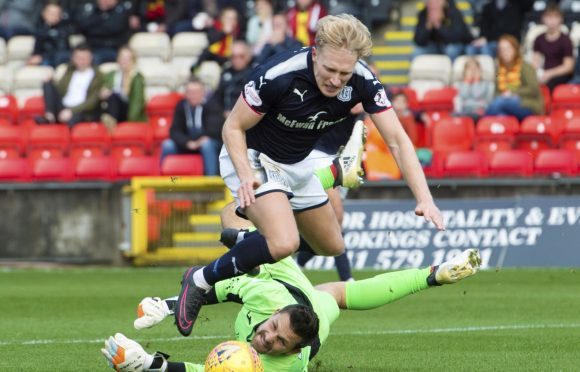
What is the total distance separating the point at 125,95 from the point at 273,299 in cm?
1148

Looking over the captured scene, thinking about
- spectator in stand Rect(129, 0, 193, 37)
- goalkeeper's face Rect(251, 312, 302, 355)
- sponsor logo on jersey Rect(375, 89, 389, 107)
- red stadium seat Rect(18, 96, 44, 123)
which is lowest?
goalkeeper's face Rect(251, 312, 302, 355)

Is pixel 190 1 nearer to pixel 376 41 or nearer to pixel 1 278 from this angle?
pixel 376 41

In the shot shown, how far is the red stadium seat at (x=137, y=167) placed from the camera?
17.2 meters

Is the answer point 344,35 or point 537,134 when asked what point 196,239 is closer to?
point 537,134

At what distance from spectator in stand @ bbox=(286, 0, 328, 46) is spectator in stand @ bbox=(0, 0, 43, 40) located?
5.15 meters

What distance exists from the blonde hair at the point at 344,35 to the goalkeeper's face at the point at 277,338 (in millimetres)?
1556

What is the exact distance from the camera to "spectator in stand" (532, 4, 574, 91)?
56.4ft

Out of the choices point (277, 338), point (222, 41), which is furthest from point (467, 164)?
point (277, 338)

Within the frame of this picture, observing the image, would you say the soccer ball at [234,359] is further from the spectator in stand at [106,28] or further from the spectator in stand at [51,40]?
the spectator in stand at [51,40]

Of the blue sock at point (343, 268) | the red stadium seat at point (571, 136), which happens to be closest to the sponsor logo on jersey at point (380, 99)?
the blue sock at point (343, 268)

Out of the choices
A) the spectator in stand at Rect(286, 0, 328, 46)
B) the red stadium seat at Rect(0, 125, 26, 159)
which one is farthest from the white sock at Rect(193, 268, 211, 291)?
the red stadium seat at Rect(0, 125, 26, 159)

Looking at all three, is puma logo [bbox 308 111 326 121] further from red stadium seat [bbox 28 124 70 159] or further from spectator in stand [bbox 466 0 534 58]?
red stadium seat [bbox 28 124 70 159]

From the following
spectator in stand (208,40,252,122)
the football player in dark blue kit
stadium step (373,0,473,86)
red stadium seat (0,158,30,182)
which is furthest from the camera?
stadium step (373,0,473,86)

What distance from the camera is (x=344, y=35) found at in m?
7.37
